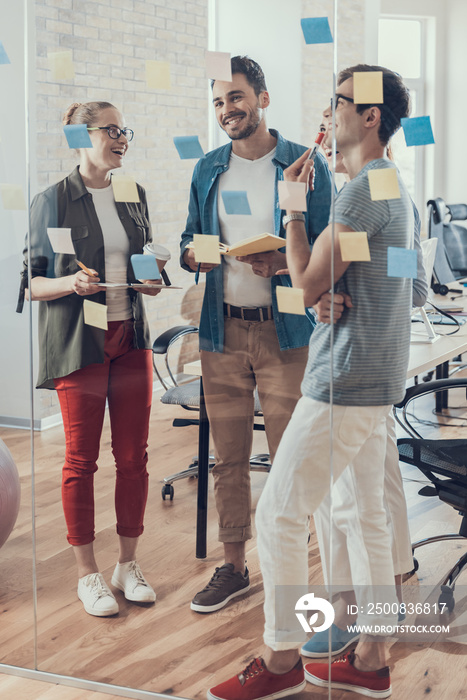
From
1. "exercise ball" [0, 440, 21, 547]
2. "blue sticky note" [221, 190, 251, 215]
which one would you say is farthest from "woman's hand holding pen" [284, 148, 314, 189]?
"exercise ball" [0, 440, 21, 547]

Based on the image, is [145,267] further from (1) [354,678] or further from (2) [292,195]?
(1) [354,678]

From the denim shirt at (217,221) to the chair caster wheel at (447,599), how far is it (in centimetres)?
102

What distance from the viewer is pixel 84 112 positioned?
201 cm

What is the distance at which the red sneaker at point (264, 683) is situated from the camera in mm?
1896

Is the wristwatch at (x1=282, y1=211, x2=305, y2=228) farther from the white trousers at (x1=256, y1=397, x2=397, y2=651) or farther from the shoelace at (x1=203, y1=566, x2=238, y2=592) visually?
the shoelace at (x1=203, y1=566, x2=238, y2=592)

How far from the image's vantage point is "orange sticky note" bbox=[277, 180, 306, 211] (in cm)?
177

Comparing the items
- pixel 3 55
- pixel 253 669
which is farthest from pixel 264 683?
pixel 3 55

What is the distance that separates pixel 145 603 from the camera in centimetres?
209

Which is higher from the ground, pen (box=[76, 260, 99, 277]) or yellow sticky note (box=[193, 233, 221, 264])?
yellow sticky note (box=[193, 233, 221, 264])

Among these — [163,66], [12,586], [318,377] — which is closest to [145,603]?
[12,586]

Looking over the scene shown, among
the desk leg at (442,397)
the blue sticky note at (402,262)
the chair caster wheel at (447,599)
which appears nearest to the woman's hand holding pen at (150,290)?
the blue sticky note at (402,262)

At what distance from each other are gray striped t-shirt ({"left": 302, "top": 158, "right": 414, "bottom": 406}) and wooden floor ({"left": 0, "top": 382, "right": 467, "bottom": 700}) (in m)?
0.26

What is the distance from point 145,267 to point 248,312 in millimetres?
312

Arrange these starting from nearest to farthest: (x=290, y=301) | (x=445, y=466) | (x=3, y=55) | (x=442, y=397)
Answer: (x=290, y=301), (x=3, y=55), (x=445, y=466), (x=442, y=397)
